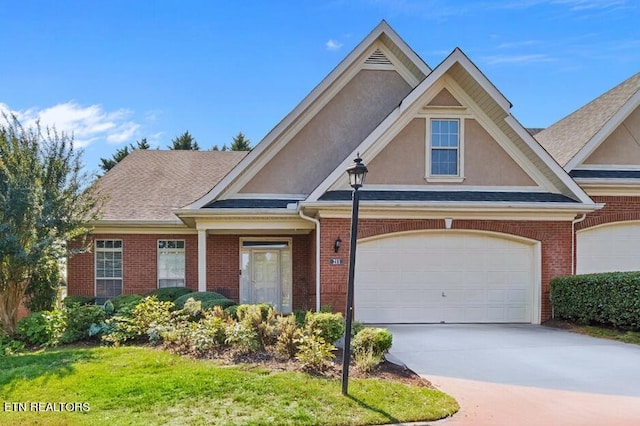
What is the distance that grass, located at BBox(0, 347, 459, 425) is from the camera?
557 cm

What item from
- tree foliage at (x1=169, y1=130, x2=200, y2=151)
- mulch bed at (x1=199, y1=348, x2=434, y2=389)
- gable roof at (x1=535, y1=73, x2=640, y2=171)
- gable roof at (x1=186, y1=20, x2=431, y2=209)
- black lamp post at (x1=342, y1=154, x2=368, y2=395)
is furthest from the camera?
tree foliage at (x1=169, y1=130, x2=200, y2=151)

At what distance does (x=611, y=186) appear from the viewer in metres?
13.9

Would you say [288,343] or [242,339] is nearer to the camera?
[288,343]

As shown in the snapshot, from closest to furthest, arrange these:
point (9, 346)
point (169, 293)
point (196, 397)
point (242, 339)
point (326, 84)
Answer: point (196, 397), point (242, 339), point (9, 346), point (169, 293), point (326, 84)

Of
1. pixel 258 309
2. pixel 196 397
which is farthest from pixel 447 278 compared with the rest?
pixel 196 397

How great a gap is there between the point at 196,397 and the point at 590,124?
569 inches

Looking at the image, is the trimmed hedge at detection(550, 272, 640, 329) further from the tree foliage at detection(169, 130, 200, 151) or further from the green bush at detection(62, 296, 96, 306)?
the tree foliage at detection(169, 130, 200, 151)

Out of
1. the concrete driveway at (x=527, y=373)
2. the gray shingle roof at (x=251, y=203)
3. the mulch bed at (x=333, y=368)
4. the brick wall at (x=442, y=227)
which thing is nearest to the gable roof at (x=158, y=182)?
the gray shingle roof at (x=251, y=203)

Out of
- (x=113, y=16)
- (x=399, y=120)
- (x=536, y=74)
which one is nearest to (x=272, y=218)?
(x=399, y=120)

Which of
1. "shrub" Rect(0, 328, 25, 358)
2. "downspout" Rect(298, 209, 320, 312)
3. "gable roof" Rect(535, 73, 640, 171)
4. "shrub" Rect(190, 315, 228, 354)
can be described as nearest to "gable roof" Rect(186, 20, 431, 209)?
"downspout" Rect(298, 209, 320, 312)

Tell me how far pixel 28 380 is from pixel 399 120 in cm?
970

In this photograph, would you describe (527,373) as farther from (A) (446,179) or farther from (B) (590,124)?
(B) (590,124)

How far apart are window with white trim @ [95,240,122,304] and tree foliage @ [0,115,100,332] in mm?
2737

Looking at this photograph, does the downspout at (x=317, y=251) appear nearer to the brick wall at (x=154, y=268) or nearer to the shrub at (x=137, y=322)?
the brick wall at (x=154, y=268)
